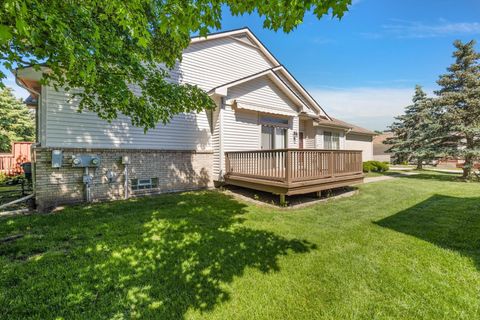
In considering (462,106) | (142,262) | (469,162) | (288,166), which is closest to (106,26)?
(142,262)

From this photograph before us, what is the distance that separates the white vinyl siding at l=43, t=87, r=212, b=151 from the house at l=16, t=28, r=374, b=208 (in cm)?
3

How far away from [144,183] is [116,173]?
1.03 meters

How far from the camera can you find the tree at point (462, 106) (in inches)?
539

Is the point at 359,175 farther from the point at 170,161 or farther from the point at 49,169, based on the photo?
the point at 49,169

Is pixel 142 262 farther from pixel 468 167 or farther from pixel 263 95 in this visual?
pixel 468 167

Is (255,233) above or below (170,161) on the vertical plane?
below

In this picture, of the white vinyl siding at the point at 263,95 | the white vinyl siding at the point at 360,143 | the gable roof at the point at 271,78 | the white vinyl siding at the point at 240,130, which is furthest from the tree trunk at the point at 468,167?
the white vinyl siding at the point at 240,130

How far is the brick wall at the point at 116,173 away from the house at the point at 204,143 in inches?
1.0

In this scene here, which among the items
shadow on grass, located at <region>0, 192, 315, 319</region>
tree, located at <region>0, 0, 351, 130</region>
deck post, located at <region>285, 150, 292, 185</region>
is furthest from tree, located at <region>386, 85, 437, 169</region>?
tree, located at <region>0, 0, 351, 130</region>

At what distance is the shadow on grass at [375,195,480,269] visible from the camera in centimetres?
412

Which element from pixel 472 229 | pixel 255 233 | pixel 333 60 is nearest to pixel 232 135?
pixel 255 233

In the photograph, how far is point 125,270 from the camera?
10.6ft

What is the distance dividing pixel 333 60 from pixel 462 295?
13681 millimetres

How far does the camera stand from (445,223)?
528cm
